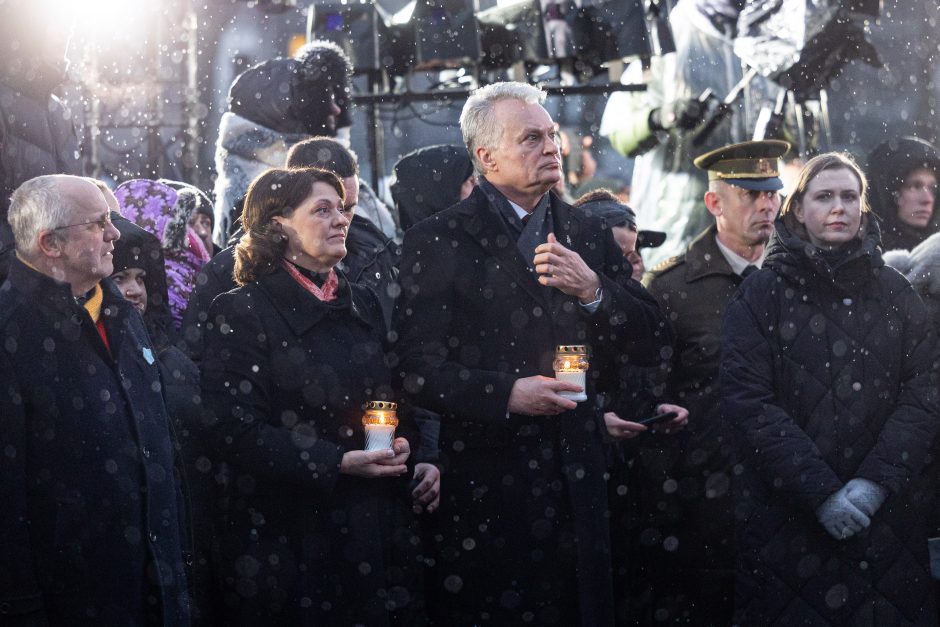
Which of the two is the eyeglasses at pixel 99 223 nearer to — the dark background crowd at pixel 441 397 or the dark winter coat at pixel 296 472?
the dark background crowd at pixel 441 397

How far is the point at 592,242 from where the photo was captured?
395cm

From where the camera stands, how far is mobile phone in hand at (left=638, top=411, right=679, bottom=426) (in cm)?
512

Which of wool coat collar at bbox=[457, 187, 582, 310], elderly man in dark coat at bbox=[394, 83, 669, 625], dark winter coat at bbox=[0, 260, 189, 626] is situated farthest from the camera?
wool coat collar at bbox=[457, 187, 582, 310]

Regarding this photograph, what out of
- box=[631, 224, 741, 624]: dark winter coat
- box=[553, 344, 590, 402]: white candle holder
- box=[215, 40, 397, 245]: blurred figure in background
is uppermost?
box=[215, 40, 397, 245]: blurred figure in background

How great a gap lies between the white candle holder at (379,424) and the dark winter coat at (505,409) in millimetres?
214

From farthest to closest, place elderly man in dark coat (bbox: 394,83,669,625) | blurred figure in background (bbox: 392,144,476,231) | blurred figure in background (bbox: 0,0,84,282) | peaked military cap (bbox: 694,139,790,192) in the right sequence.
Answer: peaked military cap (bbox: 694,139,790,192), blurred figure in background (bbox: 392,144,476,231), blurred figure in background (bbox: 0,0,84,282), elderly man in dark coat (bbox: 394,83,669,625)

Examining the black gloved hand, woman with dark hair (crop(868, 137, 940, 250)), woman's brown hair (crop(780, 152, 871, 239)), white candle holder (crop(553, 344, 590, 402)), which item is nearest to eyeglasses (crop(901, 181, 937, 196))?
woman with dark hair (crop(868, 137, 940, 250))

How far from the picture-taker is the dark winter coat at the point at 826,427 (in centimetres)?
409

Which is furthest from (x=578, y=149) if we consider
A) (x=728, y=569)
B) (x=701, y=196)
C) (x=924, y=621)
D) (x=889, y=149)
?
(x=924, y=621)

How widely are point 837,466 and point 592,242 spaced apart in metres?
1.13

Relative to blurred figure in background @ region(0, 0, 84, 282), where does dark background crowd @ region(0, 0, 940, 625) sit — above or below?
below

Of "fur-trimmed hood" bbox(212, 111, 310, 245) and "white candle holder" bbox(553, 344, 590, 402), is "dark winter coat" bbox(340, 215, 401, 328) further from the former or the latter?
"white candle holder" bbox(553, 344, 590, 402)

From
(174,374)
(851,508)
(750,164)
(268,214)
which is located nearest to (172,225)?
(174,374)

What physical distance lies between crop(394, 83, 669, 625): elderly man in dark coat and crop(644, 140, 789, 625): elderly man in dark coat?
50.9 inches
